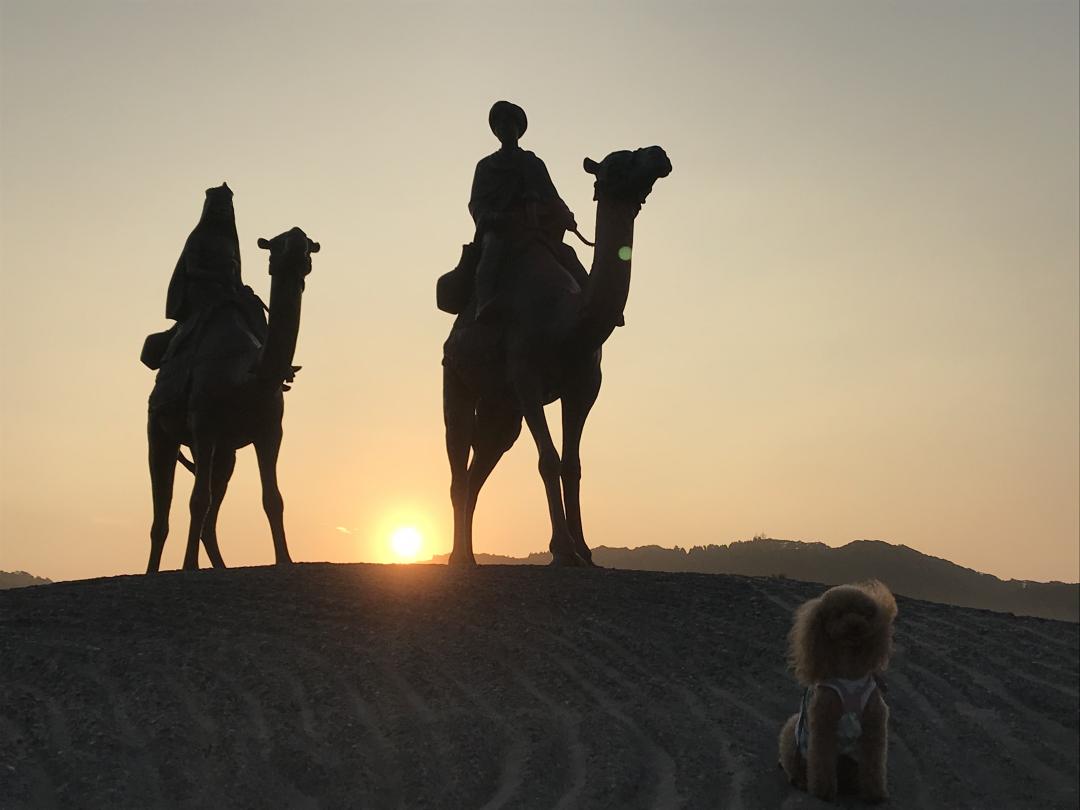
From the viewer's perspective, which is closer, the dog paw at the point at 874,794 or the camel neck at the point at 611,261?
the dog paw at the point at 874,794

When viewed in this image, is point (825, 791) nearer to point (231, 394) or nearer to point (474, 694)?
point (474, 694)

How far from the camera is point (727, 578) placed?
41.6 ft

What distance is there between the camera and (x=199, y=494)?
15281mm

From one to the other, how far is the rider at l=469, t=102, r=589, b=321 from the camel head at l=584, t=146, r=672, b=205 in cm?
168

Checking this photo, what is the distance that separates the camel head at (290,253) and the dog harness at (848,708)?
806 cm

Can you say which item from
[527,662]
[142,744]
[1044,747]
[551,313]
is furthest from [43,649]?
[1044,747]

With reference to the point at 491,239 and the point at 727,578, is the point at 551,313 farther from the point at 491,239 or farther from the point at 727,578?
the point at 727,578

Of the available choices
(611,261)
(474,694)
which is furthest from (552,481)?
(474,694)

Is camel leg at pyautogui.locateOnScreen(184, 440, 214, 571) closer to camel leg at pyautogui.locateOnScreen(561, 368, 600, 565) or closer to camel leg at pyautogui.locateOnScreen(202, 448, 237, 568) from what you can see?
camel leg at pyautogui.locateOnScreen(202, 448, 237, 568)

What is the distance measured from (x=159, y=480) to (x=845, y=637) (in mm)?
11307

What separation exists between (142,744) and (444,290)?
299 inches

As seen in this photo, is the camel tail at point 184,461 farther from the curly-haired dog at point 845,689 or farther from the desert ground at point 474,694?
the curly-haired dog at point 845,689

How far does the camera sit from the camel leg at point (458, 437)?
1512 cm

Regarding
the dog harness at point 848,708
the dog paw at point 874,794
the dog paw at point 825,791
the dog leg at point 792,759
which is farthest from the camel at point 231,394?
the dog paw at point 874,794
